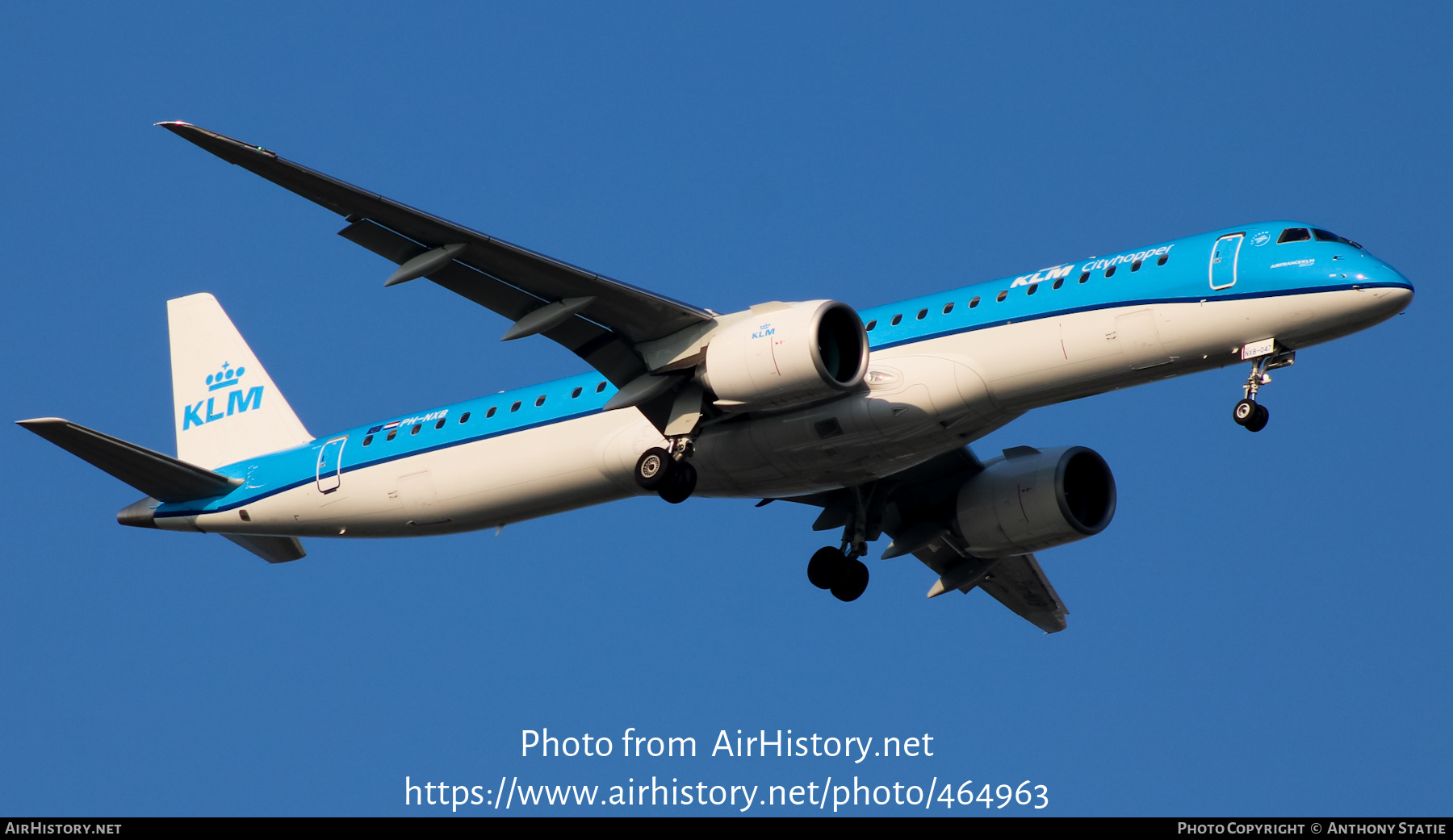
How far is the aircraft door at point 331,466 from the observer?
35188mm

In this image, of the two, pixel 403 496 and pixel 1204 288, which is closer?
pixel 1204 288

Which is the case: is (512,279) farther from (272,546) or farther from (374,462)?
(272,546)

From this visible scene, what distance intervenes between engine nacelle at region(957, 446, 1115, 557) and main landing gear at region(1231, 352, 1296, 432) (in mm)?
6318

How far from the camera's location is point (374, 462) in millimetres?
34781

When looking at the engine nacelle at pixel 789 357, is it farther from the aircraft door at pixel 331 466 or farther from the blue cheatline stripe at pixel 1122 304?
the aircraft door at pixel 331 466

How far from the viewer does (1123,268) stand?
29094mm

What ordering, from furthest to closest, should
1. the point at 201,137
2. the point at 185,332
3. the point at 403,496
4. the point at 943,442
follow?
the point at 185,332
the point at 403,496
the point at 943,442
the point at 201,137

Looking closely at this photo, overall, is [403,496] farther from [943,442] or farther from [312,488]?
[943,442]

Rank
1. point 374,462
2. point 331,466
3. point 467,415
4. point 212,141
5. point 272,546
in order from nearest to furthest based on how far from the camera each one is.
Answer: point 212,141 < point 467,415 < point 374,462 < point 331,466 < point 272,546

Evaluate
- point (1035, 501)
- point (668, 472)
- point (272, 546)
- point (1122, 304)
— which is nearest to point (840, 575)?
point (1035, 501)

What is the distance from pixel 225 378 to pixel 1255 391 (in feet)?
74.6

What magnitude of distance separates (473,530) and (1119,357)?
13.1m
